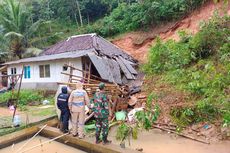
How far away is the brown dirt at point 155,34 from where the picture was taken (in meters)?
22.4

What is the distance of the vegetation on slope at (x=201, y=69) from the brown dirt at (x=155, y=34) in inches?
161

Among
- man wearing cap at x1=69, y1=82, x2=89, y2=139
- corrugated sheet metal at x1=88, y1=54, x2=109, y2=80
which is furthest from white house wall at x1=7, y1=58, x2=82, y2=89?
man wearing cap at x1=69, y1=82, x2=89, y2=139

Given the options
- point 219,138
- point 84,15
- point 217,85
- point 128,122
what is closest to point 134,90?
point 128,122

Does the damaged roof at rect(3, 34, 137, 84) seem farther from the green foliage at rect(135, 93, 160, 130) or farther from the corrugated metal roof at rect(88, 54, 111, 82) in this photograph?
the green foliage at rect(135, 93, 160, 130)

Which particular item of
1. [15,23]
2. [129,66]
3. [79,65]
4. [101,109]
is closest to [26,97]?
[79,65]

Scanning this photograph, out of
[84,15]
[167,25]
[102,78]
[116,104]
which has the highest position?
[84,15]

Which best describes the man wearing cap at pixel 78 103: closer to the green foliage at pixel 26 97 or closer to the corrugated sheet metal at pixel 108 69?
the corrugated sheet metal at pixel 108 69

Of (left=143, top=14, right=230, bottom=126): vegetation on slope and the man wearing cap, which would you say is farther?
(left=143, top=14, right=230, bottom=126): vegetation on slope

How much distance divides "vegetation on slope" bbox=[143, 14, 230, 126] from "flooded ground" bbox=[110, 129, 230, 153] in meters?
0.83

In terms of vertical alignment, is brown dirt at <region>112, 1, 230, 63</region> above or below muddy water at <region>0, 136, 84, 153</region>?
above

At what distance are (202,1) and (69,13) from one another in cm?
2089

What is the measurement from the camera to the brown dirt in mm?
22375

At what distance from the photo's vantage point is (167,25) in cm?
2495

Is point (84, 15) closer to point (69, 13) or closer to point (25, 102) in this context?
point (69, 13)
